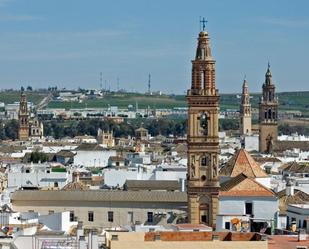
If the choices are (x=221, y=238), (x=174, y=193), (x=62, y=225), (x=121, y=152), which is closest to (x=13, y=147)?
(x=121, y=152)

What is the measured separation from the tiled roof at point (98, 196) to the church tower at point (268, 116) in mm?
57785

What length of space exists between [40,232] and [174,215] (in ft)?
65.2

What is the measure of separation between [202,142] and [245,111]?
92738mm

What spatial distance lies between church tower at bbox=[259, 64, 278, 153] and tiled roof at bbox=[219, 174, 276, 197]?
208 ft

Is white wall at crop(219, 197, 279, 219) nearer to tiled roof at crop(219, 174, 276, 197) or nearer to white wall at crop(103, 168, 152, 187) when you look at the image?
tiled roof at crop(219, 174, 276, 197)

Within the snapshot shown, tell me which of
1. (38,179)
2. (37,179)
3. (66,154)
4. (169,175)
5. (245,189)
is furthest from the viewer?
(66,154)

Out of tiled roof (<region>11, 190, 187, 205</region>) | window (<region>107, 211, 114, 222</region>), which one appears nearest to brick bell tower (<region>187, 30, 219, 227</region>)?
tiled roof (<region>11, 190, 187, 205</region>)

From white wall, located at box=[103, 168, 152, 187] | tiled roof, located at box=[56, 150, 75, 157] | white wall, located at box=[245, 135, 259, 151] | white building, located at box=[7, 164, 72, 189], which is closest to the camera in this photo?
white wall, located at box=[103, 168, 152, 187]

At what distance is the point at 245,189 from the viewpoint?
5188 centimetres

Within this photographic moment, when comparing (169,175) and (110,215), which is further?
(169,175)

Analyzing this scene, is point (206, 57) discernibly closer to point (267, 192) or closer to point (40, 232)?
point (267, 192)

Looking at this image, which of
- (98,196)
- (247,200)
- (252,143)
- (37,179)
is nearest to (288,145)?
(252,143)

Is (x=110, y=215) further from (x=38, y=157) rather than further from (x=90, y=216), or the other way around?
(x=38, y=157)

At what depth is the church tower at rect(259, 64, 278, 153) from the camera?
117188 mm
